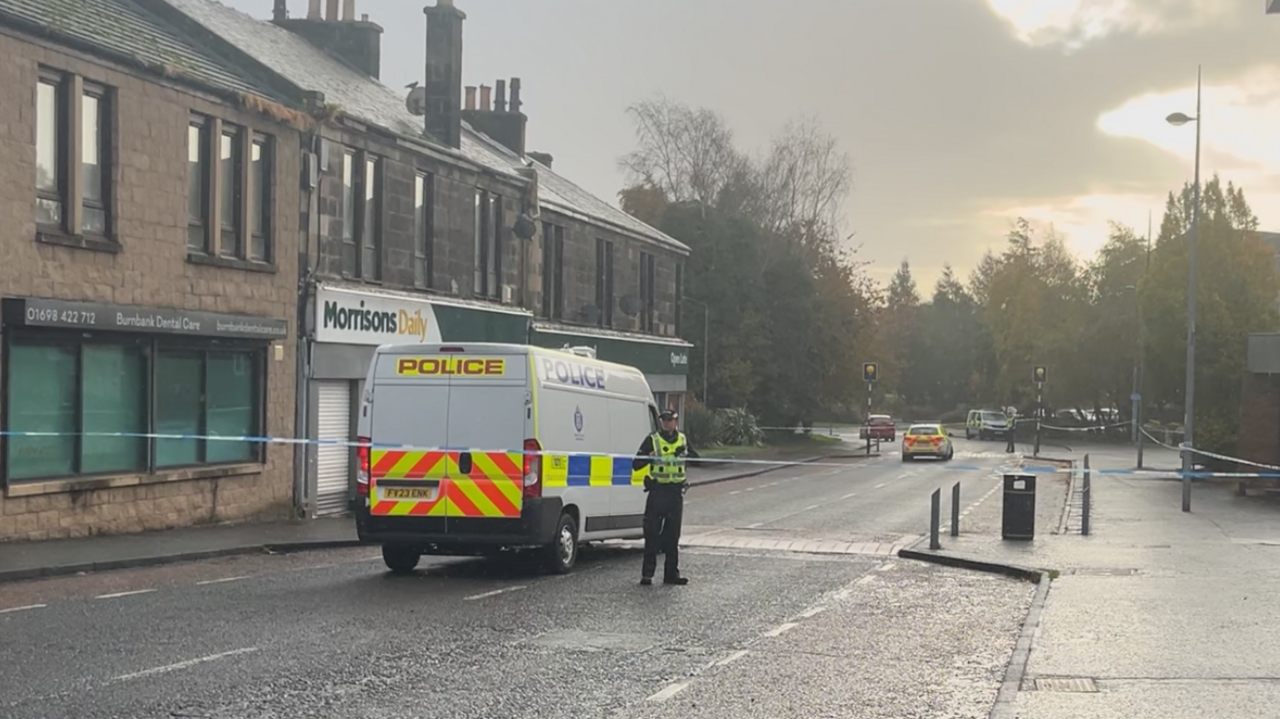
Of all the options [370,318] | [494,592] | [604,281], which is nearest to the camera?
[494,592]

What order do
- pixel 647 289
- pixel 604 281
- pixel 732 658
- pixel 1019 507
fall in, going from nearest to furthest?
pixel 732 658
pixel 1019 507
pixel 604 281
pixel 647 289

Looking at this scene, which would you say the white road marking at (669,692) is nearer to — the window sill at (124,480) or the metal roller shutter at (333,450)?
the window sill at (124,480)

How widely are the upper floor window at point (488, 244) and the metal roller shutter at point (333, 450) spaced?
603 cm

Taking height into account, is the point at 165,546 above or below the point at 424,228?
below

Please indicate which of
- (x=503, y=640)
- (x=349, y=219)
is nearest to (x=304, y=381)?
(x=349, y=219)

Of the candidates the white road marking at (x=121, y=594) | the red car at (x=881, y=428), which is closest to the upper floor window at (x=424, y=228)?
the white road marking at (x=121, y=594)

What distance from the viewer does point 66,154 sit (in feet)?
56.3

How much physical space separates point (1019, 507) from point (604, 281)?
18384 millimetres

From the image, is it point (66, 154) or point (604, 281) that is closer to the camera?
Answer: point (66, 154)

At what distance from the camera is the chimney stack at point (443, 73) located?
2752cm

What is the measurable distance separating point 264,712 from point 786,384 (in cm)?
5347

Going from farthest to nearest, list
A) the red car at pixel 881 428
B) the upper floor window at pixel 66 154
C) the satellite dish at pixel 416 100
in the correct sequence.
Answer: the red car at pixel 881 428, the satellite dish at pixel 416 100, the upper floor window at pixel 66 154

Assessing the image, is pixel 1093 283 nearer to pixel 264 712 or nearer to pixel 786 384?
pixel 786 384

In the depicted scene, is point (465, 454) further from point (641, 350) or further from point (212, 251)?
point (641, 350)
